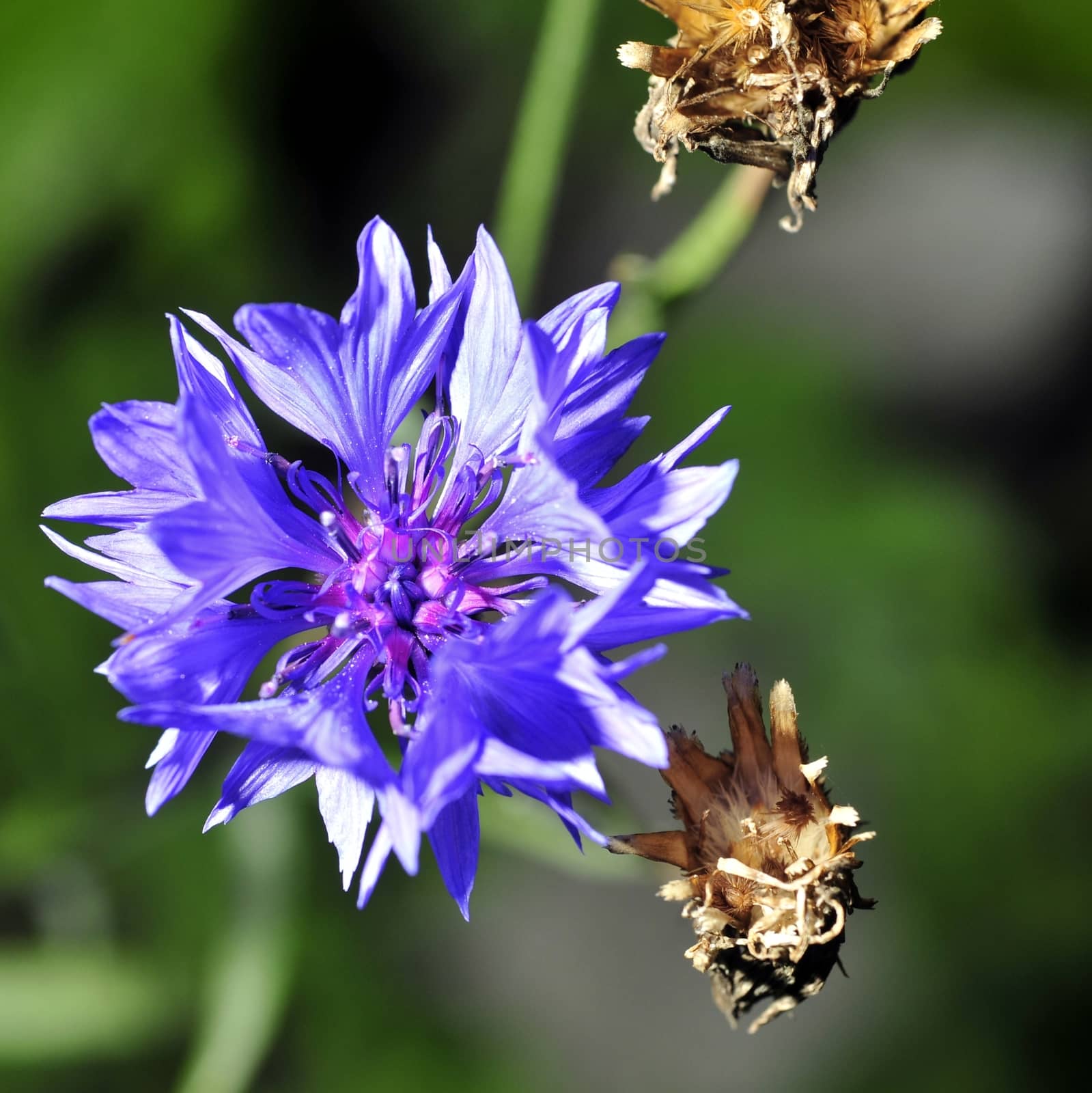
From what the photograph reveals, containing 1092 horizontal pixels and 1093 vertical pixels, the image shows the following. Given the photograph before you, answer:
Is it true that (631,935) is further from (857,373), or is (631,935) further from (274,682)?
(274,682)

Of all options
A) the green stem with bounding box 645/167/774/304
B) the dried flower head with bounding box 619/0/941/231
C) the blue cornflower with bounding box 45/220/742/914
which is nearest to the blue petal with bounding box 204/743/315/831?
the blue cornflower with bounding box 45/220/742/914

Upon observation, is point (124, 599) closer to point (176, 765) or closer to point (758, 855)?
point (176, 765)

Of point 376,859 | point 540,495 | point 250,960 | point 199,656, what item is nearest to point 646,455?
point 250,960

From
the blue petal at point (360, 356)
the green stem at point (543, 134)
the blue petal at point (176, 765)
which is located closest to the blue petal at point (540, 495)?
the blue petal at point (360, 356)

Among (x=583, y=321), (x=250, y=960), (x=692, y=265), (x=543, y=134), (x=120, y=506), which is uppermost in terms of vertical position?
(x=543, y=134)

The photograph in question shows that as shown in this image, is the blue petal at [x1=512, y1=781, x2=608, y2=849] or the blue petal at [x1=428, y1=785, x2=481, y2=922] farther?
the blue petal at [x1=428, y1=785, x2=481, y2=922]

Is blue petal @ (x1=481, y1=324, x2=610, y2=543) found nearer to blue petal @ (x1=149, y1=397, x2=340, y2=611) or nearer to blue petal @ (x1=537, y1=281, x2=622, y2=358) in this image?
blue petal @ (x1=537, y1=281, x2=622, y2=358)
